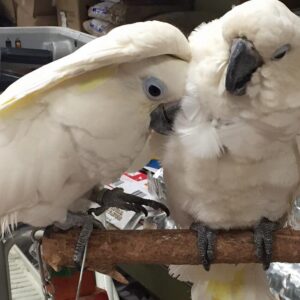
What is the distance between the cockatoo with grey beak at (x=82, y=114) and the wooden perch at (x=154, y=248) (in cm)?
12

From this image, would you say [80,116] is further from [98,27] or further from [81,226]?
[98,27]

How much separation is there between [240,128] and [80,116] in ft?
0.86

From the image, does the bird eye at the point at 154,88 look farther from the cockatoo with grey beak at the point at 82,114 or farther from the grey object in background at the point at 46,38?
the grey object in background at the point at 46,38

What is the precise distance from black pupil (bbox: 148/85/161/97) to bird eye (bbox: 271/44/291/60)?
0.19 m

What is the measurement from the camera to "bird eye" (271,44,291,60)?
0.84 m

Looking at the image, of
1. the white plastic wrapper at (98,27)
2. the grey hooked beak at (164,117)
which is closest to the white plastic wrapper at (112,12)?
the white plastic wrapper at (98,27)

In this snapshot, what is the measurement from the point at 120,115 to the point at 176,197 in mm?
239

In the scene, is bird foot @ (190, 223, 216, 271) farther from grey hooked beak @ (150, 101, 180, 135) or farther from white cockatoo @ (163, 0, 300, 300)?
grey hooked beak @ (150, 101, 180, 135)

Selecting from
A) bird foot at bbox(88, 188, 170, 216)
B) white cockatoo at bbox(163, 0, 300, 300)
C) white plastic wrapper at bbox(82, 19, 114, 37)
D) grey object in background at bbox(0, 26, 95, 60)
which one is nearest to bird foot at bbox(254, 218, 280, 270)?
white cockatoo at bbox(163, 0, 300, 300)

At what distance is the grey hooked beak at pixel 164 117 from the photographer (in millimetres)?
941

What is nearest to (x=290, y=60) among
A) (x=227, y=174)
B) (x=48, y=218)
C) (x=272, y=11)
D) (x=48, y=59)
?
(x=272, y=11)

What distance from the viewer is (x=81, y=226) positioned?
1020 millimetres

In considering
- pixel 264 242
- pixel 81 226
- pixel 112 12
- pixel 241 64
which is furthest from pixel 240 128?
pixel 112 12

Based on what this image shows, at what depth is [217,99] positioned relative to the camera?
0.90 metres
